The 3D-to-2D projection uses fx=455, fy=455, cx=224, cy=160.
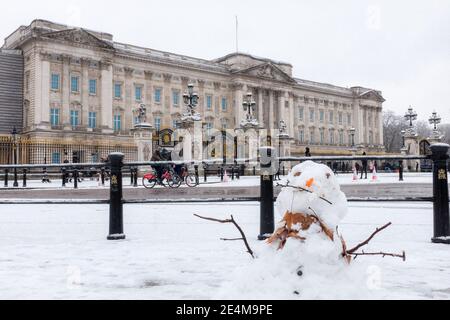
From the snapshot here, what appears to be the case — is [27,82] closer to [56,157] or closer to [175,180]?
[56,157]

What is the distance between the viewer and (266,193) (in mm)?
5238

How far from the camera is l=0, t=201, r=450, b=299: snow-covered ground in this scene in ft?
9.46

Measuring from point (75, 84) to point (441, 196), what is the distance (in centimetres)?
5049

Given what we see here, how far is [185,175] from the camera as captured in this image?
67.3 feet

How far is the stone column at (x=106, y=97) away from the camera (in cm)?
5197

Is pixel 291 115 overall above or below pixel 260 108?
below

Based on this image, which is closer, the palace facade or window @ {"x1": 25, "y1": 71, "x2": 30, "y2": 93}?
the palace facade

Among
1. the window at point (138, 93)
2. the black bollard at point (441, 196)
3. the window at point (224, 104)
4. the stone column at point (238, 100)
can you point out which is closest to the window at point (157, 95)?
the window at point (138, 93)

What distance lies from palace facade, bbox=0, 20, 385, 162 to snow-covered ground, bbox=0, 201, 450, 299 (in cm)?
2858

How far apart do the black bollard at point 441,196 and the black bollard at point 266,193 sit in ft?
5.72

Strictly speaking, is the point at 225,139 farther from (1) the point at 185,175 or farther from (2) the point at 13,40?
(1) the point at 185,175

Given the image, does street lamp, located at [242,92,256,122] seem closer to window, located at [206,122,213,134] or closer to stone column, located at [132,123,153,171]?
stone column, located at [132,123,153,171]

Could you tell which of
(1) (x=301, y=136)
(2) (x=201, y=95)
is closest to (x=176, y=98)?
(2) (x=201, y=95)

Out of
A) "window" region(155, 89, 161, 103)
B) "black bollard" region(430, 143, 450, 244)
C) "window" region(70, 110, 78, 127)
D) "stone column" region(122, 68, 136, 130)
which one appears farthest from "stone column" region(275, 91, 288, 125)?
"black bollard" region(430, 143, 450, 244)
